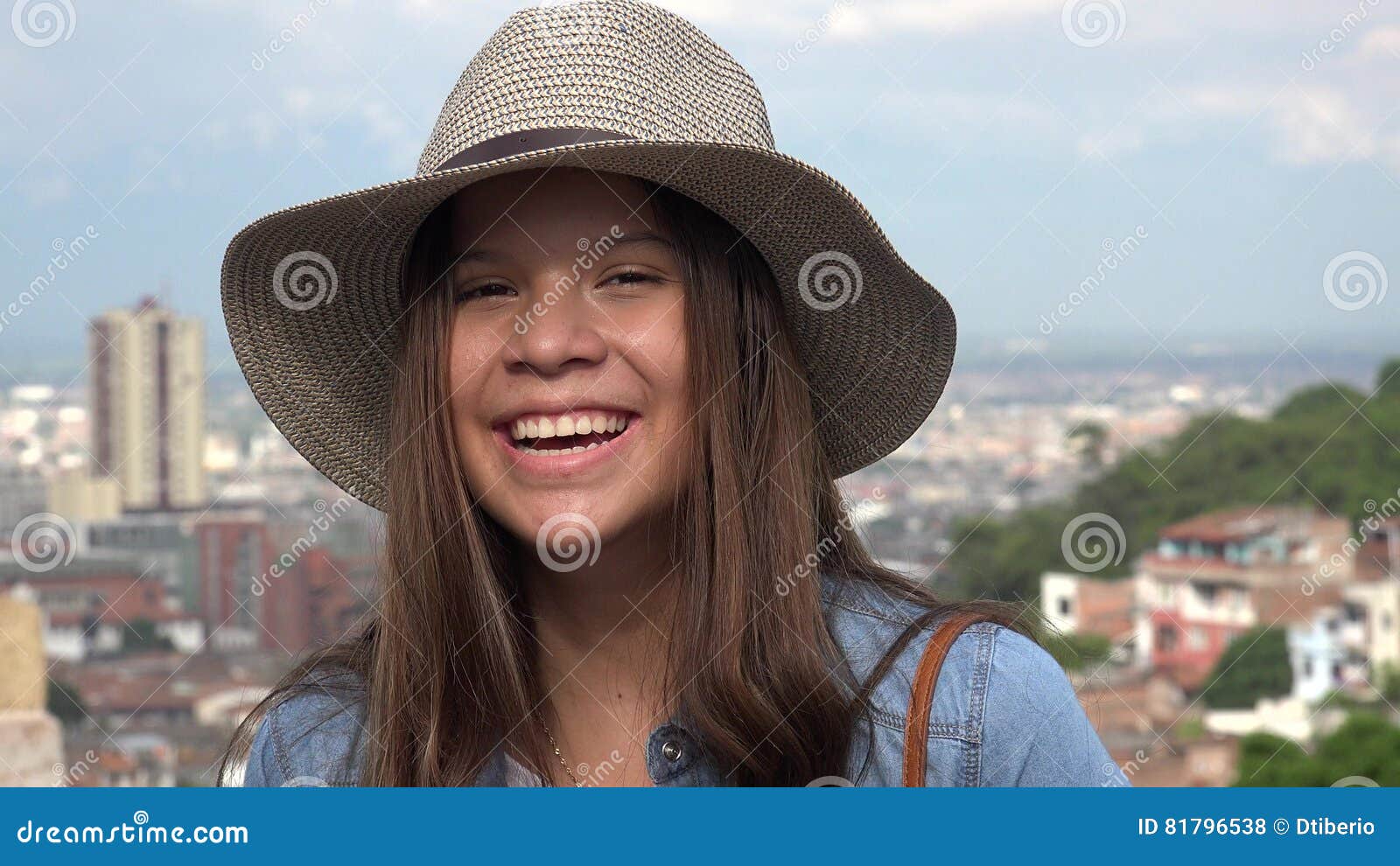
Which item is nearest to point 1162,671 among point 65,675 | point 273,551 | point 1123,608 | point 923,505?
point 1123,608

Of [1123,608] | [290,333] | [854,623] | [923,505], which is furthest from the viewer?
[1123,608]

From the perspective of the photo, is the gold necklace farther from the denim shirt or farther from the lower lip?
the lower lip

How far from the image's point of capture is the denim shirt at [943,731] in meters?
1.35

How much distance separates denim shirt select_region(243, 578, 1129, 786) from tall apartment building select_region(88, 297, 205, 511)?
37527mm

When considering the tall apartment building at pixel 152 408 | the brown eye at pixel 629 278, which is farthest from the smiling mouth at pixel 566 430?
the tall apartment building at pixel 152 408

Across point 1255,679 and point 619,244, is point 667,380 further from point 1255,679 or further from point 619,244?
point 1255,679

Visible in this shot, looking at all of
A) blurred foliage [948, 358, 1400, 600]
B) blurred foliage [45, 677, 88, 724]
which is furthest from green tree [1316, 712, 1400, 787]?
blurred foliage [45, 677, 88, 724]

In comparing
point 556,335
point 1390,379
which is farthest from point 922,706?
point 1390,379

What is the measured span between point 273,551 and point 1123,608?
944 inches

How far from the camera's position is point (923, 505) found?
36.9 metres

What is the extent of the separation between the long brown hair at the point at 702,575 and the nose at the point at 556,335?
0.36 ft

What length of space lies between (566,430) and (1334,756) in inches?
1397

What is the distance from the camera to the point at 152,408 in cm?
3894

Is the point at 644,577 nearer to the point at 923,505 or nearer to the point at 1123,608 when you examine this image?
the point at 923,505
